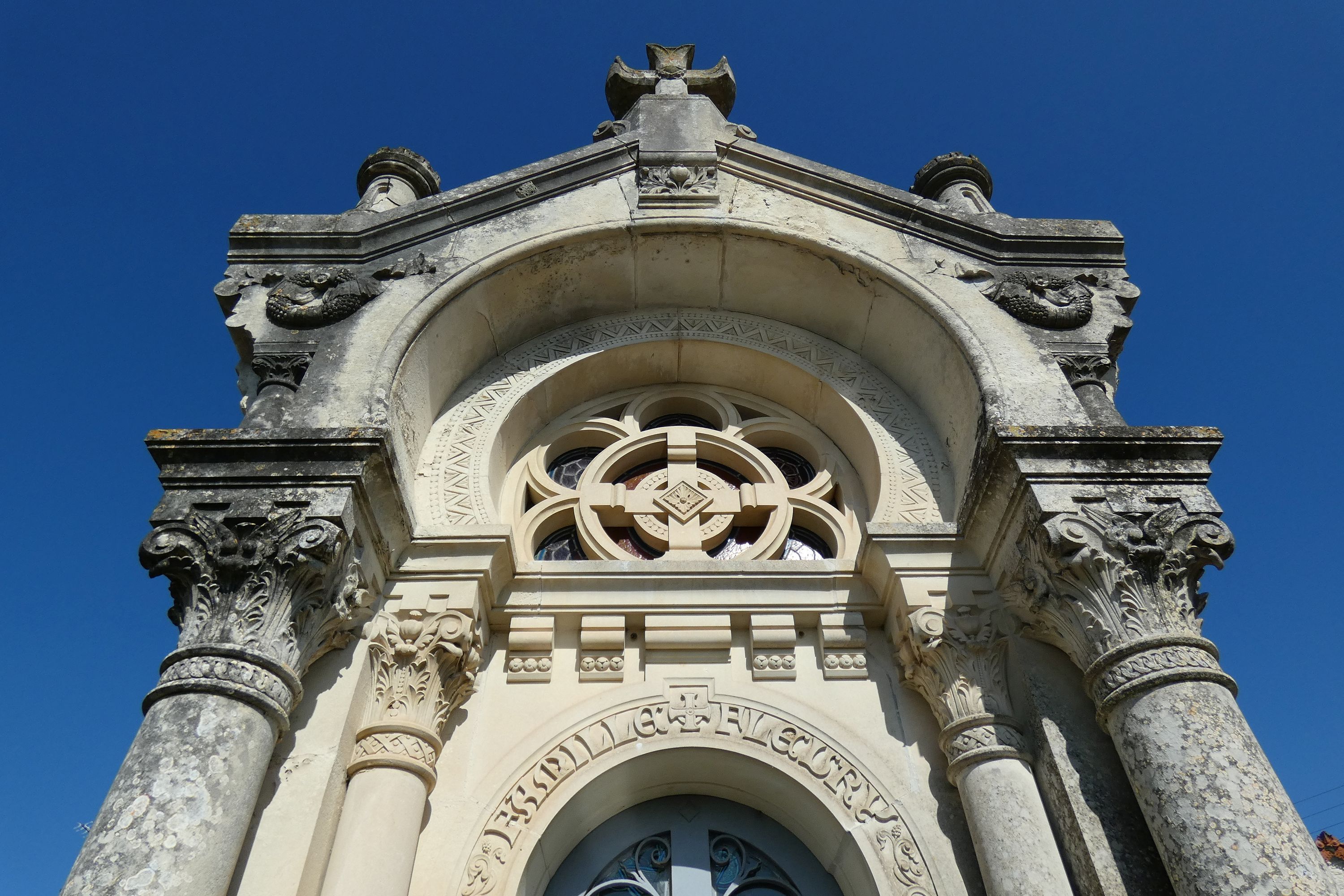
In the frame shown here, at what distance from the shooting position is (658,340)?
7.62 meters

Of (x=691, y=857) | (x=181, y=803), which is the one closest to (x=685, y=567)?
(x=691, y=857)

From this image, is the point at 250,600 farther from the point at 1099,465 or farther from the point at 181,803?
the point at 1099,465

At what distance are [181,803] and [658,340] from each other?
4773mm

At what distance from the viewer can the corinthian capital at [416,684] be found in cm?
507

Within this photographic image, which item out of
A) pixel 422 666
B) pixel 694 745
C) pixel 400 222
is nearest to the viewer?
pixel 422 666

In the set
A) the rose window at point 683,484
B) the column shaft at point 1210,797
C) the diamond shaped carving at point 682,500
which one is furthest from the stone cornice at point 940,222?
the column shaft at point 1210,797

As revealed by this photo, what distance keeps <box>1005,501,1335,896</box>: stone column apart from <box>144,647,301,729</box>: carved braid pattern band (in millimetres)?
4046

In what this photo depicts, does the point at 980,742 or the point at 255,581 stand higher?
the point at 255,581

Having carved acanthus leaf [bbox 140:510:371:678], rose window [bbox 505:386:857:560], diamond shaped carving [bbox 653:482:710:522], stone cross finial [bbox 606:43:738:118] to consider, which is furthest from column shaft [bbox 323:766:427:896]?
stone cross finial [bbox 606:43:738:118]

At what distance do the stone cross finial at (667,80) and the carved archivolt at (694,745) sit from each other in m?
6.26

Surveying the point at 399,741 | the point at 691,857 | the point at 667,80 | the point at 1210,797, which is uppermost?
the point at 667,80

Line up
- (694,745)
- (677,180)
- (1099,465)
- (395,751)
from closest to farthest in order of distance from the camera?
(395,751) < (1099,465) < (694,745) < (677,180)

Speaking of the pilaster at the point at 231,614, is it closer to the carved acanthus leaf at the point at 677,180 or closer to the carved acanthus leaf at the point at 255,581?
the carved acanthus leaf at the point at 255,581

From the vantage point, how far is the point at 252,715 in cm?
441
